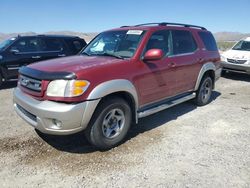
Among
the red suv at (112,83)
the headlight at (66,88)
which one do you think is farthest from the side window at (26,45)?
the headlight at (66,88)

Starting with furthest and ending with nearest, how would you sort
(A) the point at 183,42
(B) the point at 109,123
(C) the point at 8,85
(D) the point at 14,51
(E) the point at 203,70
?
(C) the point at 8,85
(D) the point at 14,51
(E) the point at 203,70
(A) the point at 183,42
(B) the point at 109,123

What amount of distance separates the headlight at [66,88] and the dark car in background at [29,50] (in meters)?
5.80

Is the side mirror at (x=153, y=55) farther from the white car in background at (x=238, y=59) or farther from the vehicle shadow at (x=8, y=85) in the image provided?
the white car in background at (x=238, y=59)

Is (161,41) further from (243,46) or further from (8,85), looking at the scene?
(243,46)

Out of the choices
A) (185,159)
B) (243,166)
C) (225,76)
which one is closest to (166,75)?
(185,159)

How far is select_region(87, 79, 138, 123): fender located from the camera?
359cm

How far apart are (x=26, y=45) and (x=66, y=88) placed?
6327 mm

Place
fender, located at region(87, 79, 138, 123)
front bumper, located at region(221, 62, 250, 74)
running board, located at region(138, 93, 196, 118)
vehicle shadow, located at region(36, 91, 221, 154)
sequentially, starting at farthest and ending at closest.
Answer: front bumper, located at region(221, 62, 250, 74), running board, located at region(138, 93, 196, 118), vehicle shadow, located at region(36, 91, 221, 154), fender, located at region(87, 79, 138, 123)

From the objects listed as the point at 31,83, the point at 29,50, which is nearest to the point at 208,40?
the point at 31,83

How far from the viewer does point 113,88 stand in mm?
3807

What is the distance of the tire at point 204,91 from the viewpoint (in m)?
6.28

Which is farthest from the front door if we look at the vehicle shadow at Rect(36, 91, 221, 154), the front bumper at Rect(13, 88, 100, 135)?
the front bumper at Rect(13, 88, 100, 135)

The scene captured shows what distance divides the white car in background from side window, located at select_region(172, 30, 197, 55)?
4.78 m

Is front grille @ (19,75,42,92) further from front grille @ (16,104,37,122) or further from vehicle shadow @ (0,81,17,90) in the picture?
vehicle shadow @ (0,81,17,90)
